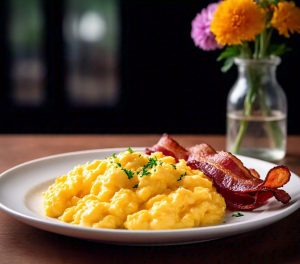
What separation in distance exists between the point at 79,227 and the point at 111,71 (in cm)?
307

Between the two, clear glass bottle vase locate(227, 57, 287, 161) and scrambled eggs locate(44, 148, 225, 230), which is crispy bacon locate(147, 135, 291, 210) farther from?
clear glass bottle vase locate(227, 57, 287, 161)

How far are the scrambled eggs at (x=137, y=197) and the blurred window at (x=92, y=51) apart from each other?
269cm

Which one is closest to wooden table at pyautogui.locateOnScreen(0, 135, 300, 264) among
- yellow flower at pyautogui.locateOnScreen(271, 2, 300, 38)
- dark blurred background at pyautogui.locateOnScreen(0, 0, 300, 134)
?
yellow flower at pyautogui.locateOnScreen(271, 2, 300, 38)

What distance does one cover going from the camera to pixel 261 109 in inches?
96.2

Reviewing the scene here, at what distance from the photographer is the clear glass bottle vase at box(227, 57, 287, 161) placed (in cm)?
243

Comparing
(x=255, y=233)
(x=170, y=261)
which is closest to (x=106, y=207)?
(x=170, y=261)

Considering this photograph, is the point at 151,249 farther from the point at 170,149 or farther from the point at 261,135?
the point at 261,135

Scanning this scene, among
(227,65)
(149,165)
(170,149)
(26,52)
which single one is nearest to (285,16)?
(227,65)

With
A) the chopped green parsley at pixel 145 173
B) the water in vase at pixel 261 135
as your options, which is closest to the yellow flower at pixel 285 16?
the water in vase at pixel 261 135

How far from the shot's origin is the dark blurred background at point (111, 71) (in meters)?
4.30

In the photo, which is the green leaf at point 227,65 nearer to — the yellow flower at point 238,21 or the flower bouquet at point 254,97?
the flower bouquet at point 254,97

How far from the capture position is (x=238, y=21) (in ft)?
7.36

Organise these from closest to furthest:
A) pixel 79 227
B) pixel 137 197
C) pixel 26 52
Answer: pixel 79 227, pixel 137 197, pixel 26 52

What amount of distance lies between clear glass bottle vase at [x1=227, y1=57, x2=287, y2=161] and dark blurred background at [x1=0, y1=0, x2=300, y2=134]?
6.24 ft
